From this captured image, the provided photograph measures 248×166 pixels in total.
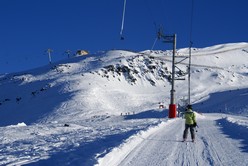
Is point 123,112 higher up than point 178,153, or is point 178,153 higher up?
A: point 123,112

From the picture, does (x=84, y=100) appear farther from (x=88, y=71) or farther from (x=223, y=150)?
(x=223, y=150)

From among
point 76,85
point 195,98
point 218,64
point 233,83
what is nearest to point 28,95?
point 76,85

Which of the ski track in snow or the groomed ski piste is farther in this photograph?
the groomed ski piste

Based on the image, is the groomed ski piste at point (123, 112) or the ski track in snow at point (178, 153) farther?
the groomed ski piste at point (123, 112)

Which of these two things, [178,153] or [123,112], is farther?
[123,112]

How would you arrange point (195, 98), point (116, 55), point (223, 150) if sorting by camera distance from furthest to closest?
point (116, 55)
point (195, 98)
point (223, 150)

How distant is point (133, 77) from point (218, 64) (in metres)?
40.5

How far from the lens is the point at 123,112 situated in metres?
85.1

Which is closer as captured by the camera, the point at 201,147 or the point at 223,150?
the point at 223,150

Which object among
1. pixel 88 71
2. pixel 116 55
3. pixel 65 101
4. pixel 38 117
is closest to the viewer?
pixel 38 117

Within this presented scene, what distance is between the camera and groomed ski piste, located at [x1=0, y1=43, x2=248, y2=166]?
13383mm

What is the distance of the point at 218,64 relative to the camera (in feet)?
489

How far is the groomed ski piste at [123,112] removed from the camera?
13383 millimetres

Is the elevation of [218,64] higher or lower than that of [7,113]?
higher
